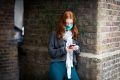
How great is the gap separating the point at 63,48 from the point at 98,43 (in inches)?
38.0

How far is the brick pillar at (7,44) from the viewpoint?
696 centimetres

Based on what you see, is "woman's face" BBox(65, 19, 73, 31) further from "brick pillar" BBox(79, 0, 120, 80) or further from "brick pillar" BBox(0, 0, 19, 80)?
"brick pillar" BBox(0, 0, 19, 80)

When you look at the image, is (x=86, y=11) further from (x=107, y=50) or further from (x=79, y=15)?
(x=107, y=50)

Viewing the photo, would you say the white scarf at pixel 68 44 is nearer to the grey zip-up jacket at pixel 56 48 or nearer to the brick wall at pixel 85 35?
the grey zip-up jacket at pixel 56 48

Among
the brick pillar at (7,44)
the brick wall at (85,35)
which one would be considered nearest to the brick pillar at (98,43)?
the brick wall at (85,35)

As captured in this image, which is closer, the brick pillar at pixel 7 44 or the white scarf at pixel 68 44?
the white scarf at pixel 68 44

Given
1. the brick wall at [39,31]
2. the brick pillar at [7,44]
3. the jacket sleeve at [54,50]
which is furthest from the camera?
the brick pillar at [7,44]

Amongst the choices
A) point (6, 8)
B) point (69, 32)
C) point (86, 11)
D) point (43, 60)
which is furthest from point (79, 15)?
point (6, 8)

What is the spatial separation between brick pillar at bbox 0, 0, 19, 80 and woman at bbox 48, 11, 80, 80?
183 cm

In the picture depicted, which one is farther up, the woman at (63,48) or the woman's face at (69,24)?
the woman's face at (69,24)

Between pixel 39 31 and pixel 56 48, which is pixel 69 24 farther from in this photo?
pixel 39 31

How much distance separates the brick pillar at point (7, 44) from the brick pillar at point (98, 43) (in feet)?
5.82

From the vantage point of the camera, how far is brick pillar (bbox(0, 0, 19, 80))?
6.96 meters

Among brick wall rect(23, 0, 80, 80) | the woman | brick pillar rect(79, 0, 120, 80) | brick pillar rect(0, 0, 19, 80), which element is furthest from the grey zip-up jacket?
brick pillar rect(0, 0, 19, 80)
